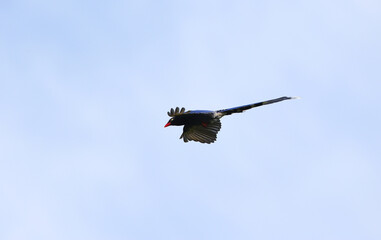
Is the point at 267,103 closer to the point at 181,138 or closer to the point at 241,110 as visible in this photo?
the point at 241,110

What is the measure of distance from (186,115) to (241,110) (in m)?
2.03

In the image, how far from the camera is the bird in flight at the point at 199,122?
1406 centimetres

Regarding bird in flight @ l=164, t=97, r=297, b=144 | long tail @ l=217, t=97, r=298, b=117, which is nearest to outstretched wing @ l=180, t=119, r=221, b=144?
bird in flight @ l=164, t=97, r=297, b=144

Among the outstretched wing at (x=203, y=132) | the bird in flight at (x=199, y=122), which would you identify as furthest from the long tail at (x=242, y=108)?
the outstretched wing at (x=203, y=132)

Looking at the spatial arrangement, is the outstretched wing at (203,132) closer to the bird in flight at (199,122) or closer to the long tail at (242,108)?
the bird in flight at (199,122)

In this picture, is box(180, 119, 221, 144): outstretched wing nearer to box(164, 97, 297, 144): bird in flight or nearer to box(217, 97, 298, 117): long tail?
box(164, 97, 297, 144): bird in flight

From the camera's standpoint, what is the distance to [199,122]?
46.7 ft

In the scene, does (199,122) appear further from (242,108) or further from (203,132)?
(242,108)

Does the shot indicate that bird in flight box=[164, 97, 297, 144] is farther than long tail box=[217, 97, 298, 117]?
Yes

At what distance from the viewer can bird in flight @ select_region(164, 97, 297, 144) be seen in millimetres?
14062

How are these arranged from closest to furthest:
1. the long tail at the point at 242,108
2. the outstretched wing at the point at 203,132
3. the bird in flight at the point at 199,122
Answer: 1. the long tail at the point at 242,108
2. the bird in flight at the point at 199,122
3. the outstretched wing at the point at 203,132

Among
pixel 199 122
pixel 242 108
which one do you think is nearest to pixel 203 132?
pixel 199 122

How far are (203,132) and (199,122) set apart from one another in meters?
0.42

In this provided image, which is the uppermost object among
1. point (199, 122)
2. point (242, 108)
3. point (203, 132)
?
point (242, 108)
